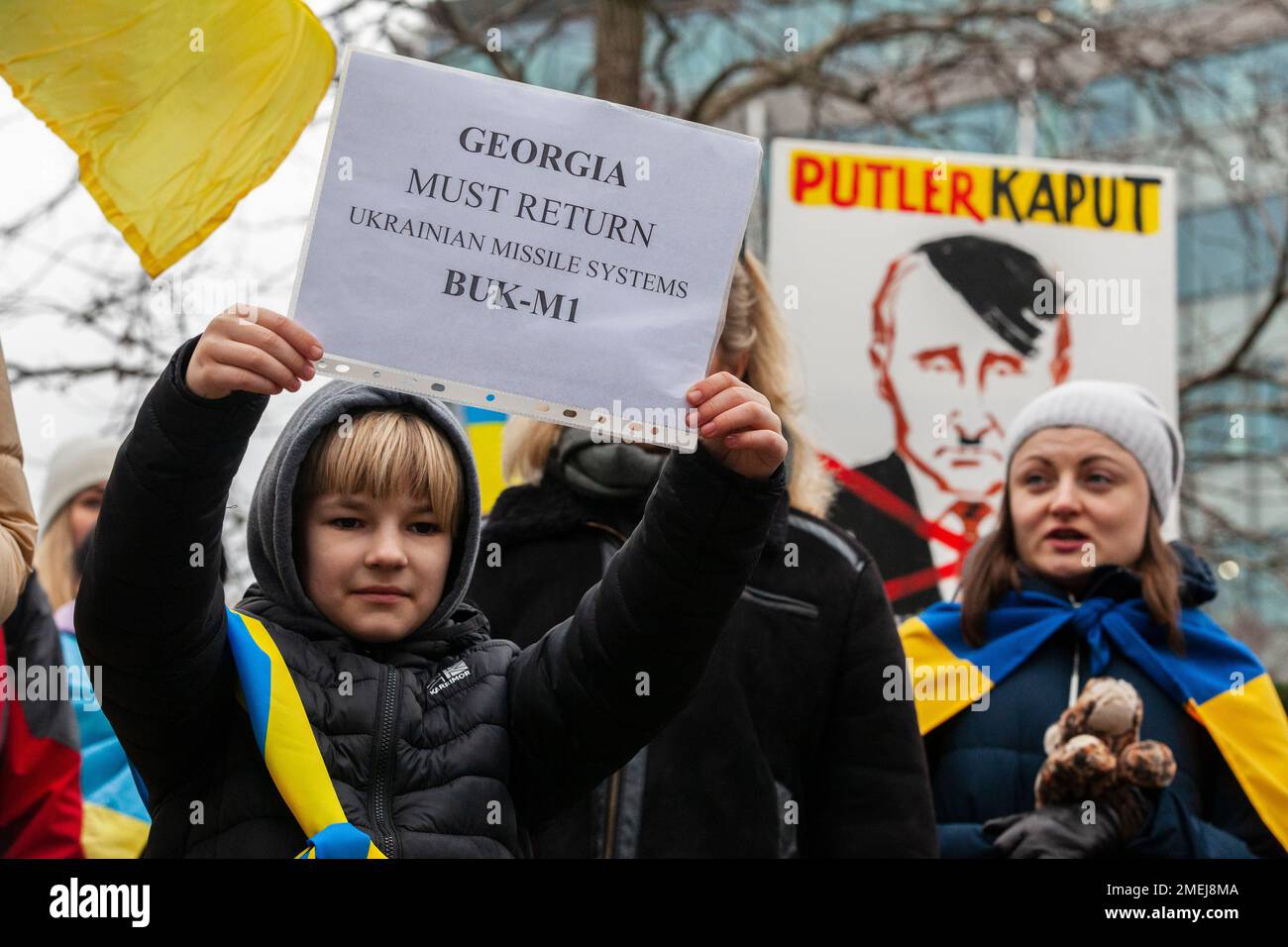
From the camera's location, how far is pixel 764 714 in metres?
3.03

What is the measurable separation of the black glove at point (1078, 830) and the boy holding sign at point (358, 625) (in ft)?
3.58

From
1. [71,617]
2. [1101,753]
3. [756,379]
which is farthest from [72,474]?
[1101,753]

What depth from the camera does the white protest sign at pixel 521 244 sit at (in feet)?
7.24

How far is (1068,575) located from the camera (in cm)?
366

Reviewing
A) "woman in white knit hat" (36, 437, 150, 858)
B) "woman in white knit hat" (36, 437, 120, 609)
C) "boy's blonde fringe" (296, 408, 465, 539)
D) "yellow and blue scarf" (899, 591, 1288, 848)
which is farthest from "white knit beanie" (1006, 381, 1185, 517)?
"woman in white knit hat" (36, 437, 120, 609)

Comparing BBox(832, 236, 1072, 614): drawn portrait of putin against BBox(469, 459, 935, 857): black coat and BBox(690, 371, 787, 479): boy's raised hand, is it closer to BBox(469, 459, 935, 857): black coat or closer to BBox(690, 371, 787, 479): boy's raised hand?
BBox(469, 459, 935, 857): black coat

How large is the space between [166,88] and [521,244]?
2.26 ft

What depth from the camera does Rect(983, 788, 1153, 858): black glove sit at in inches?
123

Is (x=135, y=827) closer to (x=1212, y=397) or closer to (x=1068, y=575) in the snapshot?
(x=1068, y=575)

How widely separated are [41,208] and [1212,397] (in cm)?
908

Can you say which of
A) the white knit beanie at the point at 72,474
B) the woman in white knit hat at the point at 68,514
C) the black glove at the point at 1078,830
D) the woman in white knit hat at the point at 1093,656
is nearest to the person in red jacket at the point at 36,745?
the woman in white knit hat at the point at 68,514

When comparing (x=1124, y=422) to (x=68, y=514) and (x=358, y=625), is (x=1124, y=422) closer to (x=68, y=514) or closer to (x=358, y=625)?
(x=358, y=625)

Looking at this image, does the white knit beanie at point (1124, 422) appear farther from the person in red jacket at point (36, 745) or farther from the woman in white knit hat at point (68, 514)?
the woman in white knit hat at point (68, 514)

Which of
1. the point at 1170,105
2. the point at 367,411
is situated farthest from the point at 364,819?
the point at 1170,105
